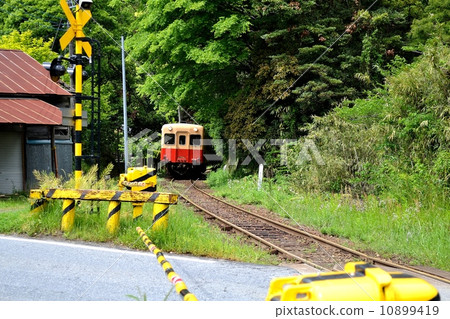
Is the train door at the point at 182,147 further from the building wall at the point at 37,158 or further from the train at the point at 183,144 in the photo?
the building wall at the point at 37,158

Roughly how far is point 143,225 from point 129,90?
90.5ft

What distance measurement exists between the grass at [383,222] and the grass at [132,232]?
7.20 ft

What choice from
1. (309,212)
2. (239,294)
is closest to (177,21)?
(309,212)

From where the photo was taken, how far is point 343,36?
18.5 meters

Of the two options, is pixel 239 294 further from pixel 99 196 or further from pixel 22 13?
pixel 22 13

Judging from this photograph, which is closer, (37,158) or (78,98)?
(78,98)

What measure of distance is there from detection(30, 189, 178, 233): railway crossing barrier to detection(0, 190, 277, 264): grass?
153 millimetres

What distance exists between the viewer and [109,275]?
19.1 feet

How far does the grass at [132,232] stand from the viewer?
7.38 m

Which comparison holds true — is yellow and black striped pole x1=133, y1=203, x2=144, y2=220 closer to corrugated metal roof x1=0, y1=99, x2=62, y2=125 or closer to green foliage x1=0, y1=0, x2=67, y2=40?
corrugated metal roof x1=0, y1=99, x2=62, y2=125

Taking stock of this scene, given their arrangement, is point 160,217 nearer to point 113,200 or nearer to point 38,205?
point 113,200

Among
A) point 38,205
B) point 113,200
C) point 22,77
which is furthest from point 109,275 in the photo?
point 22,77

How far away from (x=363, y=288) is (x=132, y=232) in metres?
6.11

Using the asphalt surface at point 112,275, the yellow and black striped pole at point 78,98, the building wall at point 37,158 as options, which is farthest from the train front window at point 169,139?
the asphalt surface at point 112,275
